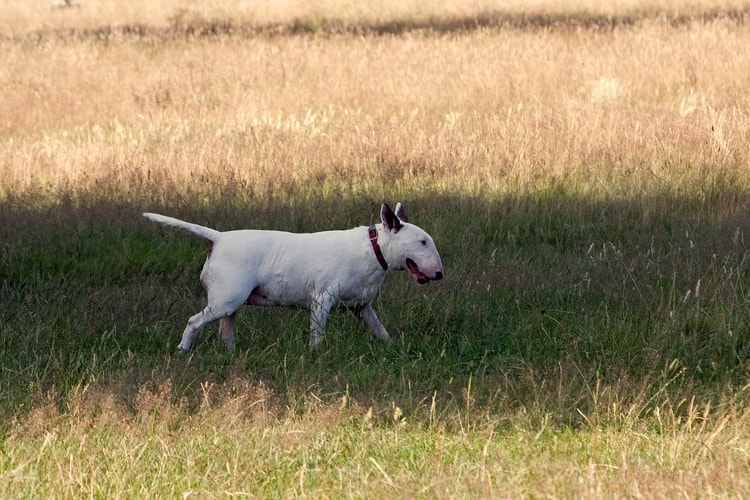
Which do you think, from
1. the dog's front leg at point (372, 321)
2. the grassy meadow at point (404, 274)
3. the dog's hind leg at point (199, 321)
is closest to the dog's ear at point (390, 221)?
the dog's front leg at point (372, 321)

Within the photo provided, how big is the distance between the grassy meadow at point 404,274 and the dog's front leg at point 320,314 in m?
0.13

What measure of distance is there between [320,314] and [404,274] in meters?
1.54

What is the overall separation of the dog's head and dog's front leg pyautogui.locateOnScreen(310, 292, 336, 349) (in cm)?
40

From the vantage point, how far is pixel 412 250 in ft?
19.0

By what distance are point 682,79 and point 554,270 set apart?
264 inches

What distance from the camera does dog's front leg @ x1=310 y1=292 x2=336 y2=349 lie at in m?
5.88

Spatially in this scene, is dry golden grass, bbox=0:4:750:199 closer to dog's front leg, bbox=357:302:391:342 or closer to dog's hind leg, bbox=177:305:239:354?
dog's front leg, bbox=357:302:391:342

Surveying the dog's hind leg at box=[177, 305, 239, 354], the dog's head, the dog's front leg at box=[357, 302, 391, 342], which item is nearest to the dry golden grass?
the dog's front leg at box=[357, 302, 391, 342]

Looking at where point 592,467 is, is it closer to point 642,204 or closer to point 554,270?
point 554,270

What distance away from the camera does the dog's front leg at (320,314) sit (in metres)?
5.88

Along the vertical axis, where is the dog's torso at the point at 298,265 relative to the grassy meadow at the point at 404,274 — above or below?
above

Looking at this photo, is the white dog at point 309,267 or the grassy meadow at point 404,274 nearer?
the grassy meadow at point 404,274

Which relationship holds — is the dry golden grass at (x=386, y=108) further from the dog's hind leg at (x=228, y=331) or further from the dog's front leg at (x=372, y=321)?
the dog's hind leg at (x=228, y=331)

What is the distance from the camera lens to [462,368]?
18.5 feet
